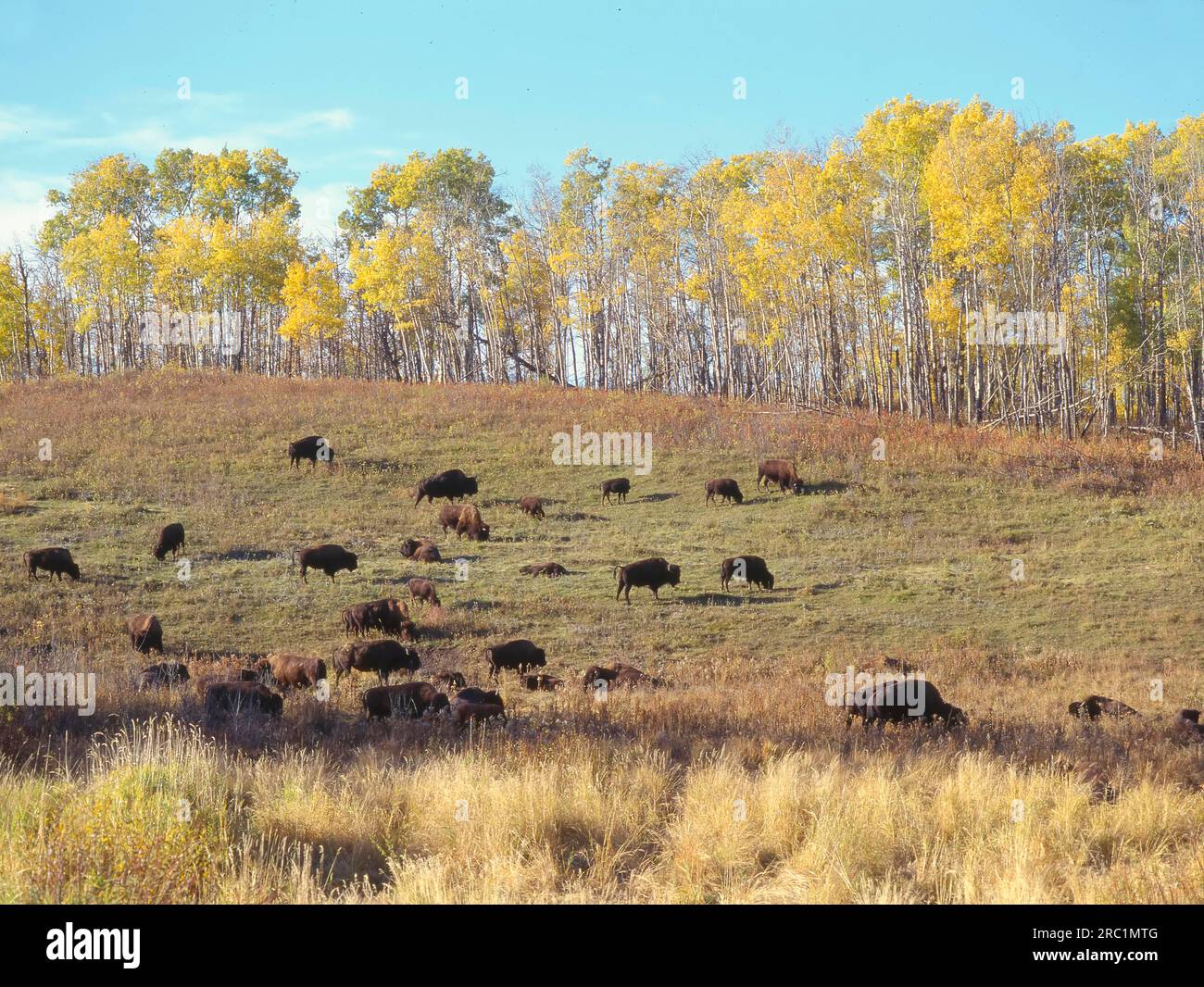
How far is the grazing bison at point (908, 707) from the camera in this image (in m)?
11.8

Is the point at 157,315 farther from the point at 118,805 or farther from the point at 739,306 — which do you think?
the point at 118,805

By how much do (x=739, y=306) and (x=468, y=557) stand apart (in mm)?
34053

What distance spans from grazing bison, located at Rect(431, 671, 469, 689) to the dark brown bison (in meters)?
2.75

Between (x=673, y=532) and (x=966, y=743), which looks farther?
(x=673, y=532)

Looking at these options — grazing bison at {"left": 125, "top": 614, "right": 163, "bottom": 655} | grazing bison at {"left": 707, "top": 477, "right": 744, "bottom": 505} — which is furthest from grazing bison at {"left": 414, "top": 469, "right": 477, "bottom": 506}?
grazing bison at {"left": 125, "top": 614, "right": 163, "bottom": 655}

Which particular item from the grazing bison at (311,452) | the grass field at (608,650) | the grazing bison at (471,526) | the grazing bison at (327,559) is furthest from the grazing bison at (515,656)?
the grazing bison at (311,452)

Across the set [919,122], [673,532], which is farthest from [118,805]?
[919,122]

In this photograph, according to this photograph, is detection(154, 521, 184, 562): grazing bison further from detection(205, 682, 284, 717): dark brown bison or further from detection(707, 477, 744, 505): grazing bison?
detection(707, 477, 744, 505): grazing bison

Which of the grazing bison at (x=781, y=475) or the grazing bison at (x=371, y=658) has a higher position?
the grazing bison at (x=781, y=475)

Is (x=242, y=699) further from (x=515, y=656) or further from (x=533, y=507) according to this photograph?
(x=533, y=507)

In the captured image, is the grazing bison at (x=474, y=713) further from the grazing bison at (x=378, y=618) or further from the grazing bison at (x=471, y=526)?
the grazing bison at (x=471, y=526)

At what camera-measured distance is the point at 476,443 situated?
116 ft

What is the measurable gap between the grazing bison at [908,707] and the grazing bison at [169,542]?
58.4 ft

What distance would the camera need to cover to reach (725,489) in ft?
94.9
